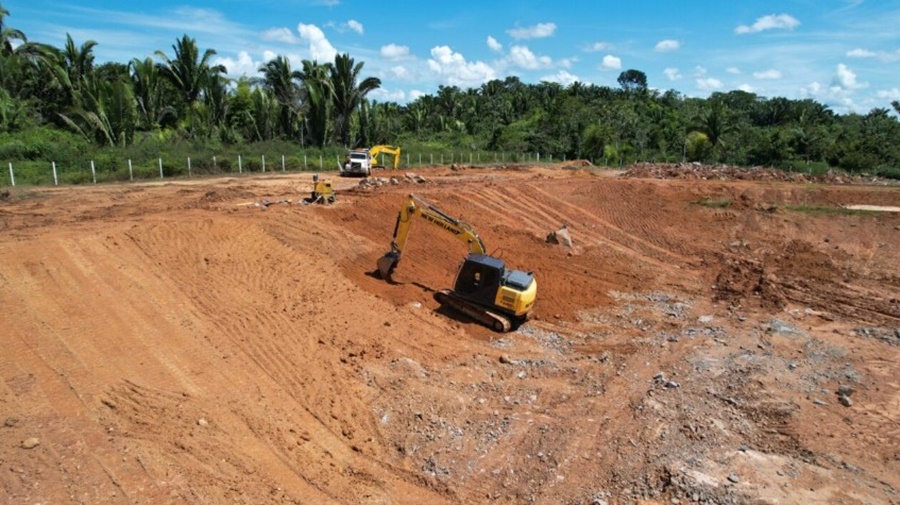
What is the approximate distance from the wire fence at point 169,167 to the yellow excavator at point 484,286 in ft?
73.2

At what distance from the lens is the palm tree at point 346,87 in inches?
1689

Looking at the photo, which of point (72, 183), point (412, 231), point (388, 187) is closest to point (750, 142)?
point (388, 187)

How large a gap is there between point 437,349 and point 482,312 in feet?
5.44

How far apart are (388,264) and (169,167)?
2249 centimetres

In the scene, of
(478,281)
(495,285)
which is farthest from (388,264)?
(495,285)

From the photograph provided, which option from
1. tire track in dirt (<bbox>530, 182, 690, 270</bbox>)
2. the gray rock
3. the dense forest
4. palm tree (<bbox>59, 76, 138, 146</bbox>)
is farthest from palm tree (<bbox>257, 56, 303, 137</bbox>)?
the gray rock

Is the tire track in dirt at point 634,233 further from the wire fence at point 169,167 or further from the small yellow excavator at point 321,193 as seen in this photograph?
the wire fence at point 169,167

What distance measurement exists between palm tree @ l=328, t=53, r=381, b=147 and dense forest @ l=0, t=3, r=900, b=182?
88 millimetres

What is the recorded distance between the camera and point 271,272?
13281 millimetres

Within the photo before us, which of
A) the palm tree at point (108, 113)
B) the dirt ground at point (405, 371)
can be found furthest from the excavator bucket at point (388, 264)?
the palm tree at point (108, 113)

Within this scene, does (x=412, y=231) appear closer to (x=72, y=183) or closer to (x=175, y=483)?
(x=175, y=483)

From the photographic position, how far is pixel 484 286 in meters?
12.2

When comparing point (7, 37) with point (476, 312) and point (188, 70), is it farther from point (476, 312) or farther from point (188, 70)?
point (476, 312)

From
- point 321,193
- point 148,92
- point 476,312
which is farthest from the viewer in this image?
point 148,92
